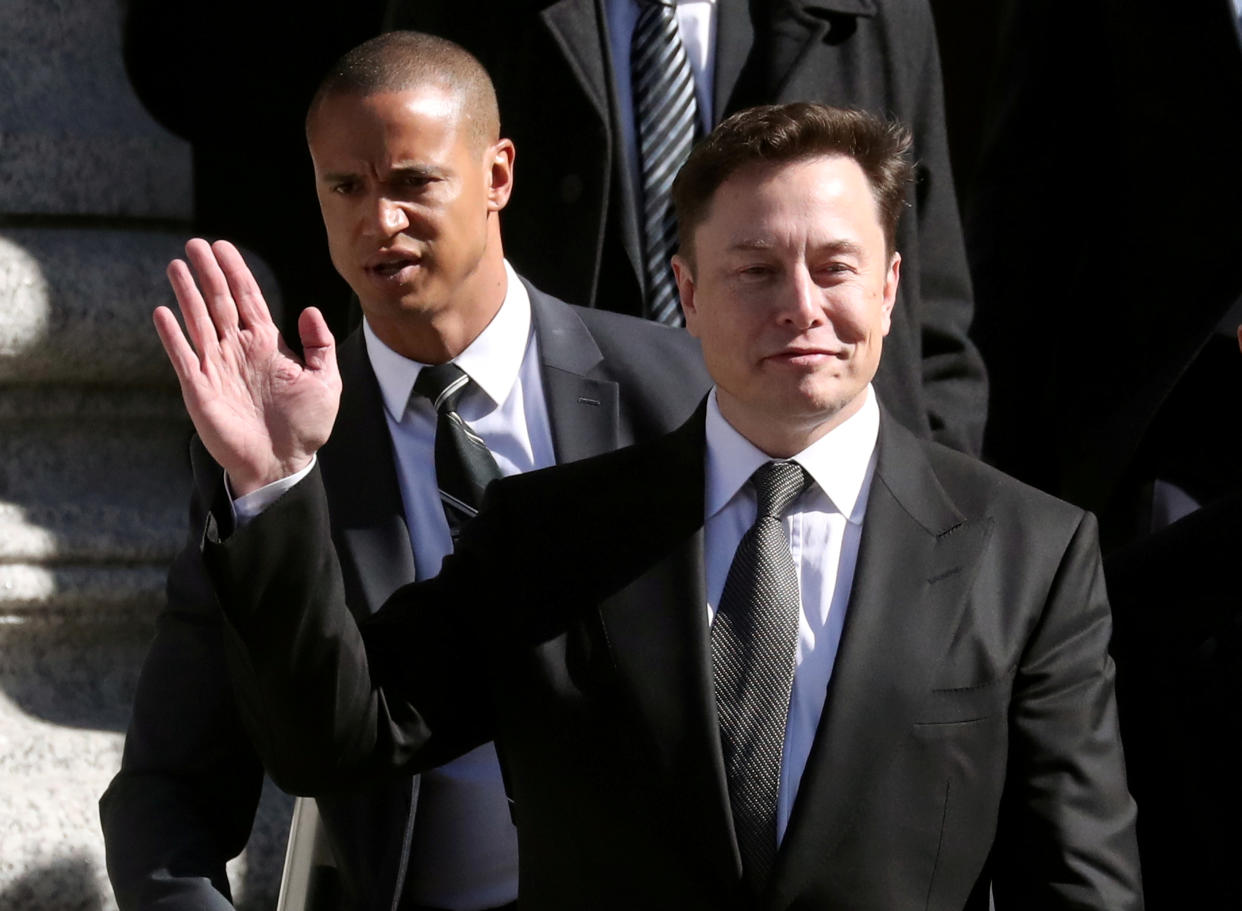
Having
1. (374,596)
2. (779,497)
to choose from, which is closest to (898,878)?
(779,497)

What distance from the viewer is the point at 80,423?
3707 millimetres

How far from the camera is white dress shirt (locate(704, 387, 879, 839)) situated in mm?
2293

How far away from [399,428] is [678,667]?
699 mm

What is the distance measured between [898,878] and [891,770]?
0.37ft

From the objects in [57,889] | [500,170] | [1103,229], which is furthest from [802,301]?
[57,889]

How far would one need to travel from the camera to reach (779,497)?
232cm

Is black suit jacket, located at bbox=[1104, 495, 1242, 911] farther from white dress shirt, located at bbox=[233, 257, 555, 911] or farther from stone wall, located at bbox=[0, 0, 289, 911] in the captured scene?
stone wall, located at bbox=[0, 0, 289, 911]

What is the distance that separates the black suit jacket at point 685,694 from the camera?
220cm

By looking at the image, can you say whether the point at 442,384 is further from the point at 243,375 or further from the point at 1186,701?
the point at 1186,701

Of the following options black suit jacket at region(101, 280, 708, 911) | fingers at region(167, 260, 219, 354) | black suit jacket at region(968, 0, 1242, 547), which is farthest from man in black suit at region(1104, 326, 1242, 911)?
fingers at region(167, 260, 219, 354)

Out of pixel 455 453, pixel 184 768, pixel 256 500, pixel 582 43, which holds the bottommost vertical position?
pixel 184 768

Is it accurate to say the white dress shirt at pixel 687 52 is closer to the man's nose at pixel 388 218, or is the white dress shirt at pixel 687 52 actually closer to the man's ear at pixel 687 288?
the man's nose at pixel 388 218

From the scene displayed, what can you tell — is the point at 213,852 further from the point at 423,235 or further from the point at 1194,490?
the point at 1194,490

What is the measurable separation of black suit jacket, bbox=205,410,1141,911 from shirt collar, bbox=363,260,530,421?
1.44 feet
